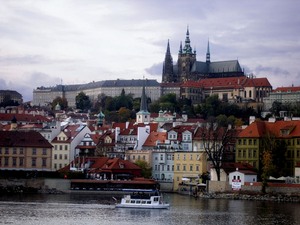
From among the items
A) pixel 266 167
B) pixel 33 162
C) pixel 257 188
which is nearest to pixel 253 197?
pixel 257 188

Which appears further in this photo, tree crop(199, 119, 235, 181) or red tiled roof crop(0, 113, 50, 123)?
red tiled roof crop(0, 113, 50, 123)

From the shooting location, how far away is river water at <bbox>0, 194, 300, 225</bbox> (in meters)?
54.3

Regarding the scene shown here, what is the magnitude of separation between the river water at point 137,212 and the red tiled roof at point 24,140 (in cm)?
1715

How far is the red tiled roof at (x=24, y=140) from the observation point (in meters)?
90.6

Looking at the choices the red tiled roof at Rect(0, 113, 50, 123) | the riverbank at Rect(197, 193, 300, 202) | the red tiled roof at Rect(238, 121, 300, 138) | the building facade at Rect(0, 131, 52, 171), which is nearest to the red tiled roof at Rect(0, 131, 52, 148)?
the building facade at Rect(0, 131, 52, 171)

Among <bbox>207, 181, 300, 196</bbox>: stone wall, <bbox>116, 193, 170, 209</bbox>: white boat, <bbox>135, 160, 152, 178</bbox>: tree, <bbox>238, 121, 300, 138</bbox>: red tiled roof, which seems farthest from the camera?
<bbox>135, 160, 152, 178</bbox>: tree

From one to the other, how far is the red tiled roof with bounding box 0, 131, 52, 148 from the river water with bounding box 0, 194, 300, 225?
675 inches

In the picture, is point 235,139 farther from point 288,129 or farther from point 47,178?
point 47,178

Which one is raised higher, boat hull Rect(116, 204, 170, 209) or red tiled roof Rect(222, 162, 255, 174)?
red tiled roof Rect(222, 162, 255, 174)

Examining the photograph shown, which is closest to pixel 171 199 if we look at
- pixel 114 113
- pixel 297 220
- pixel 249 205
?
pixel 249 205

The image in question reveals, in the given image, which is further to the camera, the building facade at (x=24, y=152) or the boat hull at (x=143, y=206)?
the building facade at (x=24, y=152)

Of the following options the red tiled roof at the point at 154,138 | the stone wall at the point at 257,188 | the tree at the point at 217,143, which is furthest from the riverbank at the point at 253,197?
the red tiled roof at the point at 154,138

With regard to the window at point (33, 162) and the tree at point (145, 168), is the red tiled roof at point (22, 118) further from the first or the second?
the tree at point (145, 168)

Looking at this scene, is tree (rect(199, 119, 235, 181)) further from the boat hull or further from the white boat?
the boat hull
